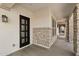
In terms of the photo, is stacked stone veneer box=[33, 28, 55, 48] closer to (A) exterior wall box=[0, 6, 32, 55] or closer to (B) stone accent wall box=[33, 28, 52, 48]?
(B) stone accent wall box=[33, 28, 52, 48]

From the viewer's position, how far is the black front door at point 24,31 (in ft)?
15.7

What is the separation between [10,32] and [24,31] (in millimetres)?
1339

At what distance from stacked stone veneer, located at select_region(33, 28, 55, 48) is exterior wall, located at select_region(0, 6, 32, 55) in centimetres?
146

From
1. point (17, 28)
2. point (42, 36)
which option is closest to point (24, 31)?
point (17, 28)

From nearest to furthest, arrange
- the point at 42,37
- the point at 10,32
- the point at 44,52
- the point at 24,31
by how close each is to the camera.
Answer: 1. the point at 10,32
2. the point at 44,52
3. the point at 24,31
4. the point at 42,37

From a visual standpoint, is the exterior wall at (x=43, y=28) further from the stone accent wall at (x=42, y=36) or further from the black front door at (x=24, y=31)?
the black front door at (x=24, y=31)

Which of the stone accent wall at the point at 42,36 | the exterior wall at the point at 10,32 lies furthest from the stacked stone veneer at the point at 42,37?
the exterior wall at the point at 10,32

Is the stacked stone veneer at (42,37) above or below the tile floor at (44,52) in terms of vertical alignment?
above

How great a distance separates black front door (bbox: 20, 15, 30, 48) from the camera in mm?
4792

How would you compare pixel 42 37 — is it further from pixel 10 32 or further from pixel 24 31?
pixel 10 32

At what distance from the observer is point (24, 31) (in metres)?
5.09

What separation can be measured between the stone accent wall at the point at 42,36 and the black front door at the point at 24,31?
1.55 ft

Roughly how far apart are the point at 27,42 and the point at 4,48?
76.2 inches

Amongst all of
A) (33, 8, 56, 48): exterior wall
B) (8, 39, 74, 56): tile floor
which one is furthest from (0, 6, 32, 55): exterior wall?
(33, 8, 56, 48): exterior wall
